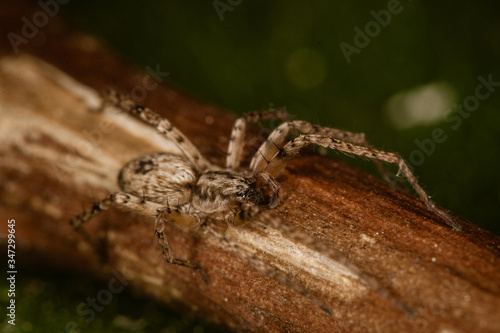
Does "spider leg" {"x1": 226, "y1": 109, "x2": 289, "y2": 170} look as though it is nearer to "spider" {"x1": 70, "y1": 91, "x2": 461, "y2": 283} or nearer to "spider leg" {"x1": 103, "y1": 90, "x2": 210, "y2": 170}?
"spider" {"x1": 70, "y1": 91, "x2": 461, "y2": 283}

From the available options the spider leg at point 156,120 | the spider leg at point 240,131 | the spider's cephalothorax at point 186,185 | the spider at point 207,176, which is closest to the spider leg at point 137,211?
the spider at point 207,176

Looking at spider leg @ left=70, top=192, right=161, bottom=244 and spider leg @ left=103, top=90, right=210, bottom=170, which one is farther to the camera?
spider leg @ left=103, top=90, right=210, bottom=170

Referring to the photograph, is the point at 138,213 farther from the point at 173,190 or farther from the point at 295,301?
the point at 295,301

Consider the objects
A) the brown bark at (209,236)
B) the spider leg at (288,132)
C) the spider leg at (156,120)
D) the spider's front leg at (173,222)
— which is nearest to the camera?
the brown bark at (209,236)

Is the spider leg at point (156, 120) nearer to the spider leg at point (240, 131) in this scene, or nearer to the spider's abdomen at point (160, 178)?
the spider's abdomen at point (160, 178)

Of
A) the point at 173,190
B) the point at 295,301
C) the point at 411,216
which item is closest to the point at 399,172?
the point at 411,216

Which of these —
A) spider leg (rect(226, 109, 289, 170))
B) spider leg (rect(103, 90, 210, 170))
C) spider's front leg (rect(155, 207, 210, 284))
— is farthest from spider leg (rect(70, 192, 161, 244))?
spider leg (rect(226, 109, 289, 170))

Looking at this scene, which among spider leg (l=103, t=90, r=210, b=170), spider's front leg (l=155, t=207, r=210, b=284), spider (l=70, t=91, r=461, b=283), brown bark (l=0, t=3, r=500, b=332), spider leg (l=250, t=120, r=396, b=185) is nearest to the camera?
brown bark (l=0, t=3, r=500, b=332)
